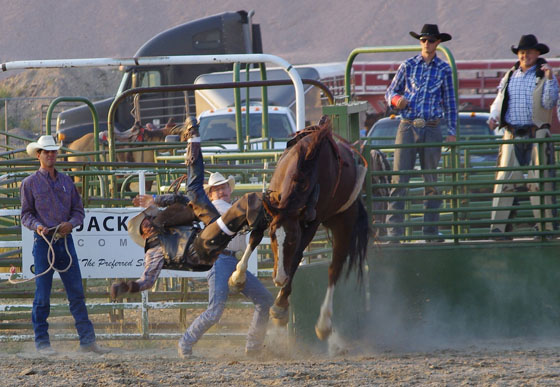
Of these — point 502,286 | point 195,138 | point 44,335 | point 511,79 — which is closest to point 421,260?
point 502,286

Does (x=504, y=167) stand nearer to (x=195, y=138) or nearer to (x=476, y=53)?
(x=195, y=138)

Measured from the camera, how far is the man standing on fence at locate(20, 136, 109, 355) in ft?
24.7

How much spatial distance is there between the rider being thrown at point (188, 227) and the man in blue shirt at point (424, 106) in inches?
87.2

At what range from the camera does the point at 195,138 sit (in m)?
6.51

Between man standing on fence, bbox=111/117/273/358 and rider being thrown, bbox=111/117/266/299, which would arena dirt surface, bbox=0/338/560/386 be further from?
rider being thrown, bbox=111/117/266/299

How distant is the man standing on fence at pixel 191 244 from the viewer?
261 inches

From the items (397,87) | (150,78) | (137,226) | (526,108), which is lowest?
(137,226)

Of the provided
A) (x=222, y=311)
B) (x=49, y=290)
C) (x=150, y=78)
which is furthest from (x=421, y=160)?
(x=150, y=78)

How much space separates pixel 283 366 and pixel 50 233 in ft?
7.76

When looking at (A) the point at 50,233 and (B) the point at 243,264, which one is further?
(A) the point at 50,233

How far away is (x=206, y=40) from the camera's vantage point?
20.3 meters

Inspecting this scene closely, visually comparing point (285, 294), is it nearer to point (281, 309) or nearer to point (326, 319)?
point (281, 309)

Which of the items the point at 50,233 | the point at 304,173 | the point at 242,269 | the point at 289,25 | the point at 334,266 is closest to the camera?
the point at 304,173

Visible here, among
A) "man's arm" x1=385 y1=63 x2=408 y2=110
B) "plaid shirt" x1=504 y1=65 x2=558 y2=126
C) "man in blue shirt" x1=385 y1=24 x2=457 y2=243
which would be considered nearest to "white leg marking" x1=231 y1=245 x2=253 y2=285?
"man in blue shirt" x1=385 y1=24 x2=457 y2=243
